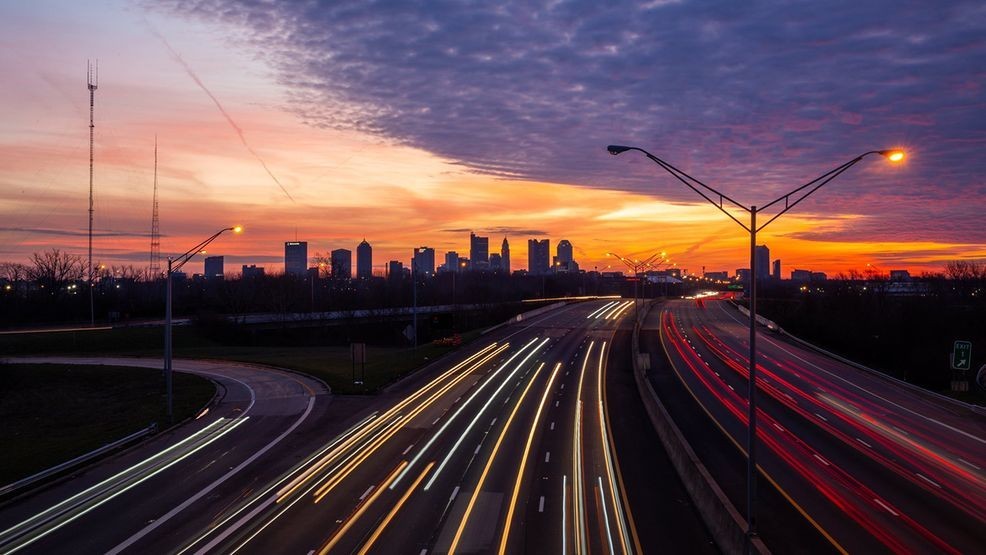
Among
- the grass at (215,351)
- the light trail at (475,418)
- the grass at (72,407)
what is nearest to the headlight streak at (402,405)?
the grass at (215,351)

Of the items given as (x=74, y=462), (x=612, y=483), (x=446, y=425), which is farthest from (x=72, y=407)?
(x=612, y=483)

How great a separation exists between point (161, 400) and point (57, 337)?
37141 mm

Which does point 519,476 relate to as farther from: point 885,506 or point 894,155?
point 894,155

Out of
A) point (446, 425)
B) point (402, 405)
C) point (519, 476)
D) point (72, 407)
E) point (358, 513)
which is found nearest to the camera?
point (358, 513)

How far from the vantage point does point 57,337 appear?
222 ft

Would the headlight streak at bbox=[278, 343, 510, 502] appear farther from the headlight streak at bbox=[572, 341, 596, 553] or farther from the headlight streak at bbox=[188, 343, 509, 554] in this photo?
the headlight streak at bbox=[572, 341, 596, 553]

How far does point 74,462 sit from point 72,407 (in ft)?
69.6

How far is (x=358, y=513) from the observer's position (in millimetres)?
19031

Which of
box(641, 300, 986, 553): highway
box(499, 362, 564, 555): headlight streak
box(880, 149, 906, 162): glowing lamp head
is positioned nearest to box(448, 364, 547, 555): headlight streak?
box(499, 362, 564, 555): headlight streak

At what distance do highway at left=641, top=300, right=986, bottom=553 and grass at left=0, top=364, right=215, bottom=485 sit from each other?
79.9 ft

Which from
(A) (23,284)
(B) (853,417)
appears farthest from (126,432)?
(A) (23,284)

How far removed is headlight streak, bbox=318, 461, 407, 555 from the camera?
1652cm

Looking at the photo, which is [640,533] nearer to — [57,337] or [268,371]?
[268,371]

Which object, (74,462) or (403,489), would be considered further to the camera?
(74,462)
